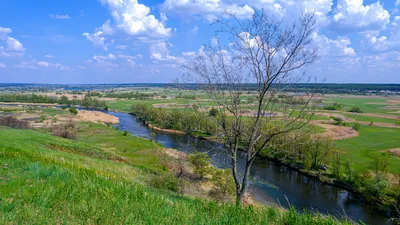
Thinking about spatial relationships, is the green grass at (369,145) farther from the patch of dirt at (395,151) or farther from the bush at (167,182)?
the bush at (167,182)

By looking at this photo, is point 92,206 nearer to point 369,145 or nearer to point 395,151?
point 395,151

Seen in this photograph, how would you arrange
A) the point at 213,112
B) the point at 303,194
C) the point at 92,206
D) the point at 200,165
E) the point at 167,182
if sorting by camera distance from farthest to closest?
the point at 200,165 → the point at 303,194 → the point at 167,182 → the point at 213,112 → the point at 92,206

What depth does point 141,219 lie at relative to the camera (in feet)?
14.2

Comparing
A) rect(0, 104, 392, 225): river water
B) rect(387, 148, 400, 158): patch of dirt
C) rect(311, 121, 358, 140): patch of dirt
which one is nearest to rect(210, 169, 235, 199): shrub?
rect(0, 104, 392, 225): river water

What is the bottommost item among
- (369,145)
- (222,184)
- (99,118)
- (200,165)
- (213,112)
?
(369,145)

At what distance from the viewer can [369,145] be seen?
49750mm

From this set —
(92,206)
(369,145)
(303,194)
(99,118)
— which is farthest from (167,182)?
(99,118)

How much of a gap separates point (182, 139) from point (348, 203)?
101 ft

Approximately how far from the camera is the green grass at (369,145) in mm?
39125

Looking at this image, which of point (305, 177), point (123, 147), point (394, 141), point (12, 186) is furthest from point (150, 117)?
point (12, 186)

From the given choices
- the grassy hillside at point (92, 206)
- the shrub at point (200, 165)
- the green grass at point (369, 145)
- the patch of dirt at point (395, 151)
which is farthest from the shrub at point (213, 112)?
the patch of dirt at point (395, 151)

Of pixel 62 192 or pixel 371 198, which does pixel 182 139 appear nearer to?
pixel 371 198

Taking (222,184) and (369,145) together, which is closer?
(222,184)

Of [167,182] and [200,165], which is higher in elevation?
[167,182]
